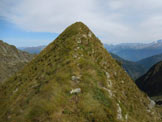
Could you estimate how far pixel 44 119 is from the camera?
12633 mm

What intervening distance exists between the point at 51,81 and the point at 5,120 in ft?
22.5

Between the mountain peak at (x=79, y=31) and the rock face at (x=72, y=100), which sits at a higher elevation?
the mountain peak at (x=79, y=31)

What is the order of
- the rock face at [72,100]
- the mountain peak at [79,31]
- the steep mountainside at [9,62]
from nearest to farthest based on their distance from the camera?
1. the rock face at [72,100]
2. the mountain peak at [79,31]
3. the steep mountainside at [9,62]

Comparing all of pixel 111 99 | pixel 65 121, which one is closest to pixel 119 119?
pixel 111 99

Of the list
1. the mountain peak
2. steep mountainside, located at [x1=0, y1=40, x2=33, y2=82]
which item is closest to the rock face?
the mountain peak

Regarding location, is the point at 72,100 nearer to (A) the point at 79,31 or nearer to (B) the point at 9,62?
(A) the point at 79,31

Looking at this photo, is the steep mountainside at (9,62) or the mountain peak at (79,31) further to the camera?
the steep mountainside at (9,62)

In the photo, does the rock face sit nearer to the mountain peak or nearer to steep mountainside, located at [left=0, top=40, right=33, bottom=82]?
the mountain peak

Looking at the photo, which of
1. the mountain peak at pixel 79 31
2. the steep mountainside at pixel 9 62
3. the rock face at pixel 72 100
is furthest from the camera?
the steep mountainside at pixel 9 62

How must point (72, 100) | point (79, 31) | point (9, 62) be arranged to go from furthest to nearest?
point (9, 62) → point (79, 31) → point (72, 100)

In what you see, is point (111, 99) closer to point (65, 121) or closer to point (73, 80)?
point (73, 80)

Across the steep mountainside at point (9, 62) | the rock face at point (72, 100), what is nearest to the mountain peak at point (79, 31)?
the rock face at point (72, 100)

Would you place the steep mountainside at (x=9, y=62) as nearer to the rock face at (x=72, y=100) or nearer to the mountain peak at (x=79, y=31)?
the mountain peak at (x=79, y=31)

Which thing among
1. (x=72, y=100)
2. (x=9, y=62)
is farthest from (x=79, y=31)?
(x=9, y=62)
